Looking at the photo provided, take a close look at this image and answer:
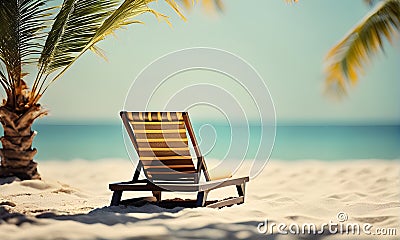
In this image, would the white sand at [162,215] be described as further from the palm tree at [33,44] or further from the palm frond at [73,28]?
the palm frond at [73,28]

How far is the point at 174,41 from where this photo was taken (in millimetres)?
29938

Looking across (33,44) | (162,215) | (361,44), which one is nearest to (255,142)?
(33,44)

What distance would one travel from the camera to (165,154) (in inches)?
218

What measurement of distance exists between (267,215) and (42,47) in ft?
11.4

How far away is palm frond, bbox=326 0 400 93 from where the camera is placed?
5992 millimetres

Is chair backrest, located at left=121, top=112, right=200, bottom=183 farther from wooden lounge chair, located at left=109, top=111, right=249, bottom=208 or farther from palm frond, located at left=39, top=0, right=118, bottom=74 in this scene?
palm frond, located at left=39, top=0, right=118, bottom=74

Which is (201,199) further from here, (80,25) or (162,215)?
(80,25)

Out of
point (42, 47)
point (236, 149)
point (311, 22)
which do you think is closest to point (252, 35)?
point (311, 22)

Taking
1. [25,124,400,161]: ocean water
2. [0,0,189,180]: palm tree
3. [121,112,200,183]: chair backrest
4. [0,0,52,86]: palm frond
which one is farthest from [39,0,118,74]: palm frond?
[25,124,400,161]: ocean water

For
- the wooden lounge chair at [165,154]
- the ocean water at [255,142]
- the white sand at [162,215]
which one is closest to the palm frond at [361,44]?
the white sand at [162,215]

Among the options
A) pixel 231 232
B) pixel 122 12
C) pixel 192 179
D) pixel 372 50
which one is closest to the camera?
pixel 231 232

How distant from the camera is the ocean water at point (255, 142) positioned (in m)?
23.4

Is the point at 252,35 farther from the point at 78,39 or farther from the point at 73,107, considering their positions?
the point at 78,39

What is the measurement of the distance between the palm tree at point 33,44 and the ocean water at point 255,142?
12.7 metres
